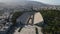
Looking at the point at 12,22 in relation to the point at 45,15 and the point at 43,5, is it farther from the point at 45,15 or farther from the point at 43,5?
the point at 43,5

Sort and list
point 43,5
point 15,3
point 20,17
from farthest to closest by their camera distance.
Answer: point 43,5 → point 15,3 → point 20,17

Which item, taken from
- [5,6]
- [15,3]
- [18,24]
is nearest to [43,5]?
[15,3]

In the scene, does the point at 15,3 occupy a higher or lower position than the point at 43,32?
higher

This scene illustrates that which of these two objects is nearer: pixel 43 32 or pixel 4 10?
pixel 43 32

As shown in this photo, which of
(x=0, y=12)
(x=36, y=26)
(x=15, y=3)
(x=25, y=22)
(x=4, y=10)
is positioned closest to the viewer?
(x=36, y=26)

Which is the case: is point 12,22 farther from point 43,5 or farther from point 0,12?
point 43,5

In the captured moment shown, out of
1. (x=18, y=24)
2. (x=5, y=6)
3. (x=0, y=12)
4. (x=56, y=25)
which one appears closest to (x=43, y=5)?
(x=5, y=6)

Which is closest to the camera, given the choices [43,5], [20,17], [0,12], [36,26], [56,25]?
[56,25]

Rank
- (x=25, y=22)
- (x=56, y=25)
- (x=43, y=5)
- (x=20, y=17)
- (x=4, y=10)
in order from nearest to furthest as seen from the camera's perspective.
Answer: (x=56, y=25) < (x=25, y=22) < (x=20, y=17) < (x=4, y=10) < (x=43, y=5)

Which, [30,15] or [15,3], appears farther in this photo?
[15,3]
